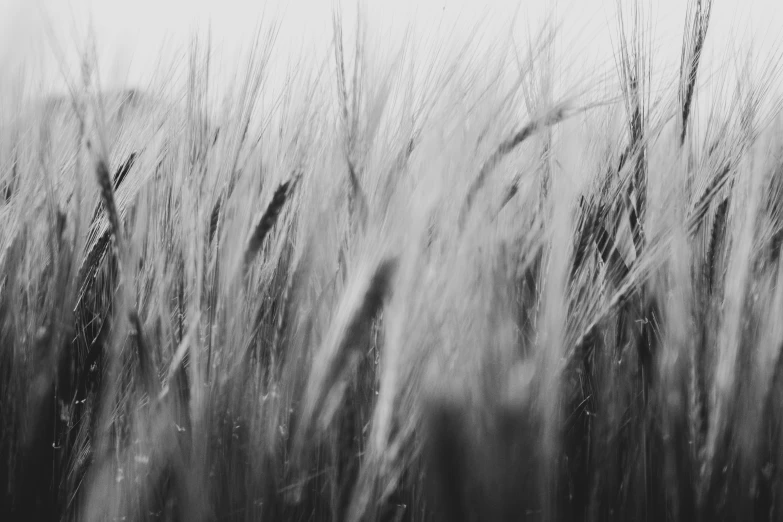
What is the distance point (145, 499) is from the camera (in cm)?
51

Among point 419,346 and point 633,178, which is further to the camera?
point 633,178

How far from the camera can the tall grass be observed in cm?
49

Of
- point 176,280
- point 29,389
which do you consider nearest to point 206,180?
point 176,280

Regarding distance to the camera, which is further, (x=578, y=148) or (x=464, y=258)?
(x=578, y=148)

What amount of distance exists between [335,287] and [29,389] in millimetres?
265

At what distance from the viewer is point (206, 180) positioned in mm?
587

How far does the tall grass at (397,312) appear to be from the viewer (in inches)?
19.3

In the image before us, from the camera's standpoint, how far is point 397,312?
1.56ft

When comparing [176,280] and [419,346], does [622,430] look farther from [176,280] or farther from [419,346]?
[176,280]

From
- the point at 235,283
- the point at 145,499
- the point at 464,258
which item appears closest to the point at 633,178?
the point at 464,258

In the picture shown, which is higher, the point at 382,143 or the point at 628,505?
the point at 382,143

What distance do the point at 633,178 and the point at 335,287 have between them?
0.30 meters

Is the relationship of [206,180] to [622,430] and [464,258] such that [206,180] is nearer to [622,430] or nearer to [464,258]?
[464,258]

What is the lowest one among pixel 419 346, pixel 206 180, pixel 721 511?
pixel 721 511
